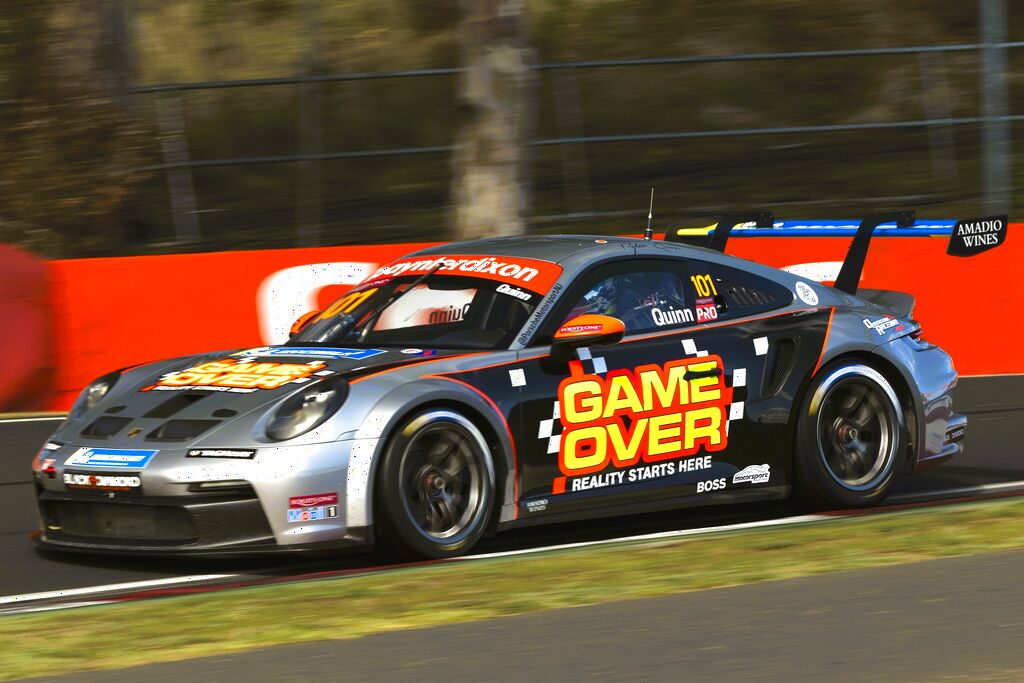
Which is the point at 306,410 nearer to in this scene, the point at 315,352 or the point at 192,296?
the point at 315,352

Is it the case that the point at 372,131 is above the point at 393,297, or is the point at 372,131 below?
above

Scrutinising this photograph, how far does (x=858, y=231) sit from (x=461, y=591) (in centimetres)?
396

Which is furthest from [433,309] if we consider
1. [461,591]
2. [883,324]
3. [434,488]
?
[883,324]

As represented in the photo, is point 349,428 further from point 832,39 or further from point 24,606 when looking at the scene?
point 832,39

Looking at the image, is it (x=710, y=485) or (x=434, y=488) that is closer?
(x=434, y=488)

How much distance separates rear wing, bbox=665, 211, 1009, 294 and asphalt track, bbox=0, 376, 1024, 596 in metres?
1.26

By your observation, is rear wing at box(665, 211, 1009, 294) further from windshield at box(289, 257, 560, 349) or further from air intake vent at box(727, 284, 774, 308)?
windshield at box(289, 257, 560, 349)

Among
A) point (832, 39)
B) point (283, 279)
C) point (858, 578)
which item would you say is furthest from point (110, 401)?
point (832, 39)

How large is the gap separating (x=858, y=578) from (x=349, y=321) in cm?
308

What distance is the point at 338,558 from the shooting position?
7062 mm

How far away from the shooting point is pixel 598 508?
7391mm

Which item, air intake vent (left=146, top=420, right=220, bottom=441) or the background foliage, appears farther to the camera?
the background foliage

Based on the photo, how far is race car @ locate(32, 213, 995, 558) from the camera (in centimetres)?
658

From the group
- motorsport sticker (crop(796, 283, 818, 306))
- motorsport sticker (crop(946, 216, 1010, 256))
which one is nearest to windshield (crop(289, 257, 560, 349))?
motorsport sticker (crop(796, 283, 818, 306))
